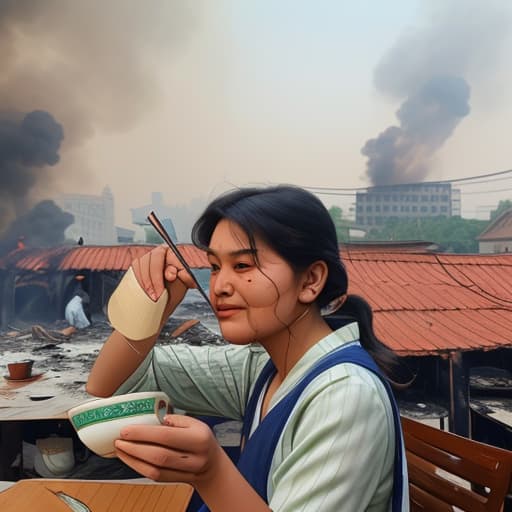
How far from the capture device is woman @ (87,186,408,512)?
51cm

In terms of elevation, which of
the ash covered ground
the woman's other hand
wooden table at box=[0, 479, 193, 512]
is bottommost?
wooden table at box=[0, 479, 193, 512]

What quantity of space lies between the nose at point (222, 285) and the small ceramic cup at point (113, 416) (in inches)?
6.8

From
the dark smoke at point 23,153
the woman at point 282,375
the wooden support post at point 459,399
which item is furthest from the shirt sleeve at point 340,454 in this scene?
the dark smoke at point 23,153

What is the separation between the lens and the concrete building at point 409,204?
147 cm

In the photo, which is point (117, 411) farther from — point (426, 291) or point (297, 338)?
point (426, 291)

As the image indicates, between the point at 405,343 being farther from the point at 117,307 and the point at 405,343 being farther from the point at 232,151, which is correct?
the point at 117,307

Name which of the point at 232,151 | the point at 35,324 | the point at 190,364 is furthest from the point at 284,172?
the point at 35,324

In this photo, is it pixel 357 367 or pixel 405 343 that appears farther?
pixel 405 343

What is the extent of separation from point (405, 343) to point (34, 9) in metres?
1.78

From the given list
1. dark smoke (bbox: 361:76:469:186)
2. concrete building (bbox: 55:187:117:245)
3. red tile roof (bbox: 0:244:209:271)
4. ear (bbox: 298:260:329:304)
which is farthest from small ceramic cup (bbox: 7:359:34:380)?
dark smoke (bbox: 361:76:469:186)

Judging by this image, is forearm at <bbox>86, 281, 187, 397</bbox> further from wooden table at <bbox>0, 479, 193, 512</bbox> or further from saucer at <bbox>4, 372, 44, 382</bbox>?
saucer at <bbox>4, 372, 44, 382</bbox>

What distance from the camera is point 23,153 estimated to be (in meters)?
1.50

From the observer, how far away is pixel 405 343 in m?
1.46

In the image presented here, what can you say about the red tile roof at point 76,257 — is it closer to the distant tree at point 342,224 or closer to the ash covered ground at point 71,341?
the ash covered ground at point 71,341
